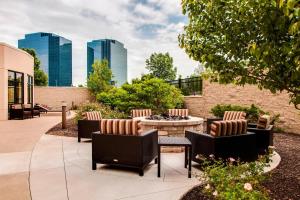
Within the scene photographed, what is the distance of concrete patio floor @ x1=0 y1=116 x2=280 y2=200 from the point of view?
422 centimetres

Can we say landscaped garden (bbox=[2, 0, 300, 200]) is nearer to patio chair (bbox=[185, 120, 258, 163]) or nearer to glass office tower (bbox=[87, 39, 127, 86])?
patio chair (bbox=[185, 120, 258, 163])

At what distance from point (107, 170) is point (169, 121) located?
257 cm

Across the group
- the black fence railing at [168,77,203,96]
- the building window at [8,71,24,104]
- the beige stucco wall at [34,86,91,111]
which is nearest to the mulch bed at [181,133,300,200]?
the black fence railing at [168,77,203,96]

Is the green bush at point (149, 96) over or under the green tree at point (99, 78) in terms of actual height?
under

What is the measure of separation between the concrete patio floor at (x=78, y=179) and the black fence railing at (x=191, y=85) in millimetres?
10797

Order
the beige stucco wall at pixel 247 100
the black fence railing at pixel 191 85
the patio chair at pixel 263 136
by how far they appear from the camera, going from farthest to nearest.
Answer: the black fence railing at pixel 191 85, the beige stucco wall at pixel 247 100, the patio chair at pixel 263 136

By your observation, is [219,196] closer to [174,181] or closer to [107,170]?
[174,181]

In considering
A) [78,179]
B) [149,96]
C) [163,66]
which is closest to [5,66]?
[149,96]

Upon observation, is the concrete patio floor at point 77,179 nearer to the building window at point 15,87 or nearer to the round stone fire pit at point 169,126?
the round stone fire pit at point 169,126

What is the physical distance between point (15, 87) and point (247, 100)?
15.2 meters

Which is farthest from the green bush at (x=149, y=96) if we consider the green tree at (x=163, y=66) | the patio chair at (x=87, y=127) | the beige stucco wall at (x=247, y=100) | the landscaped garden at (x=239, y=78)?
the green tree at (x=163, y=66)

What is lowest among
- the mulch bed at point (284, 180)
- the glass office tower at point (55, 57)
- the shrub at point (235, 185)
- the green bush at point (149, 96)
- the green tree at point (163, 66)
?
the mulch bed at point (284, 180)

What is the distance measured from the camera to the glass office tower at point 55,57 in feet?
332

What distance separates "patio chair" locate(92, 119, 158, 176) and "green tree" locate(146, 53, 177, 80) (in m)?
29.9
